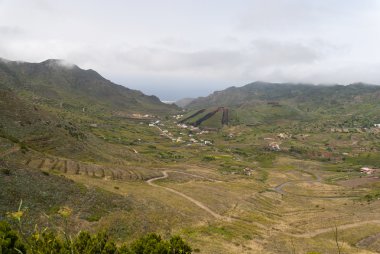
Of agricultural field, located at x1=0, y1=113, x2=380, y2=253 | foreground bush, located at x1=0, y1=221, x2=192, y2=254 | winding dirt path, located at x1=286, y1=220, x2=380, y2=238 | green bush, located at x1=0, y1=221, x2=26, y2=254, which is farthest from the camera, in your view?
winding dirt path, located at x1=286, y1=220, x2=380, y2=238

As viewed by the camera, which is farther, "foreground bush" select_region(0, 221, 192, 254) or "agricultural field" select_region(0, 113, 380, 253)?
"agricultural field" select_region(0, 113, 380, 253)

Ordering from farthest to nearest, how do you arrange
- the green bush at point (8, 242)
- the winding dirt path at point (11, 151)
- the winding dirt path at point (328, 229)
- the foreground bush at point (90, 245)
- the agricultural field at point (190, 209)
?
the winding dirt path at point (11, 151) → the winding dirt path at point (328, 229) → the agricultural field at point (190, 209) → the foreground bush at point (90, 245) → the green bush at point (8, 242)

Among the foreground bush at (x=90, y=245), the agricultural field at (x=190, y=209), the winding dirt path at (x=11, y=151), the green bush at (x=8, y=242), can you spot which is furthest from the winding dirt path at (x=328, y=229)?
the winding dirt path at (x=11, y=151)

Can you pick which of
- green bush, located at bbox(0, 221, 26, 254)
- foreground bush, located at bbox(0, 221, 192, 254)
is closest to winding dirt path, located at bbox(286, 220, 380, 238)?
foreground bush, located at bbox(0, 221, 192, 254)

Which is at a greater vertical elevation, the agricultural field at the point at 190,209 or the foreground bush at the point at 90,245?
the foreground bush at the point at 90,245

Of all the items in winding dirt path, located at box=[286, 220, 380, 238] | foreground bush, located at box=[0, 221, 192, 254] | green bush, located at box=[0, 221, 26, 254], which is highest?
green bush, located at box=[0, 221, 26, 254]

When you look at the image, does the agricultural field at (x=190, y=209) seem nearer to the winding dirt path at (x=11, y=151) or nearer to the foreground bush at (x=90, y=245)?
the winding dirt path at (x=11, y=151)

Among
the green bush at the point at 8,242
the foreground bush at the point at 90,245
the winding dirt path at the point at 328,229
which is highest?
the green bush at the point at 8,242

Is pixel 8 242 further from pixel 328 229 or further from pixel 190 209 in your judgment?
pixel 328 229

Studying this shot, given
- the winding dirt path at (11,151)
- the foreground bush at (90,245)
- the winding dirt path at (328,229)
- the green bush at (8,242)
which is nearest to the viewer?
the green bush at (8,242)

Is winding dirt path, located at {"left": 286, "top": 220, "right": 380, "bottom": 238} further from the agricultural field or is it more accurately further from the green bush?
the green bush

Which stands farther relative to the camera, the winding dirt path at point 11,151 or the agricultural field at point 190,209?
the winding dirt path at point 11,151
